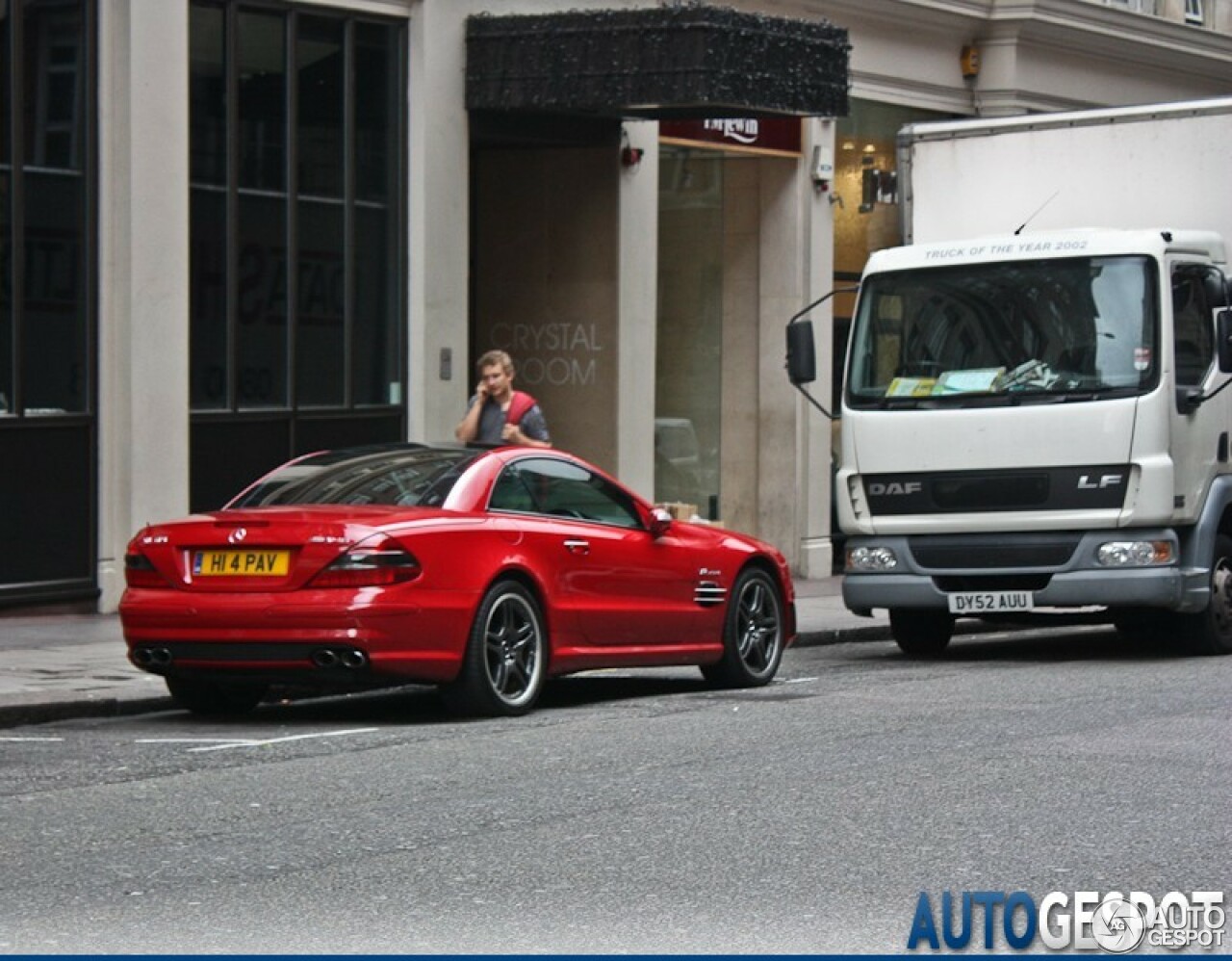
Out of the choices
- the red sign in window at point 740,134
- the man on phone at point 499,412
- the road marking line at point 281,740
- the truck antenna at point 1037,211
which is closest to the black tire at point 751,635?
the road marking line at point 281,740

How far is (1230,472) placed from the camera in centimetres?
1628

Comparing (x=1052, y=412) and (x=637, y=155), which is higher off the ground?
(x=637, y=155)

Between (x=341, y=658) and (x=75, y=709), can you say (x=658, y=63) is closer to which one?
(x=75, y=709)

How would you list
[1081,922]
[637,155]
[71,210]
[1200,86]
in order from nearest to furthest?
[1081,922]
[71,210]
[637,155]
[1200,86]

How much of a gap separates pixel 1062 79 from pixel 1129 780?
63.7ft

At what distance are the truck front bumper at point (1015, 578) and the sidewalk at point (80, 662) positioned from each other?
6.43 feet

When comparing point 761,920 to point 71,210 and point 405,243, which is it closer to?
point 71,210

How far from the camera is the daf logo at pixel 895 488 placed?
1600 cm

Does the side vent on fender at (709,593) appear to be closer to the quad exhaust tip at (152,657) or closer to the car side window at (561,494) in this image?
the car side window at (561,494)

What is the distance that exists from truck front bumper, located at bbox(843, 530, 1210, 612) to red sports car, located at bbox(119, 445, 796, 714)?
2658 millimetres

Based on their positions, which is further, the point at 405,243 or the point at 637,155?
the point at 637,155

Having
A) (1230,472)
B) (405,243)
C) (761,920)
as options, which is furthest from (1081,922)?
(405,243)

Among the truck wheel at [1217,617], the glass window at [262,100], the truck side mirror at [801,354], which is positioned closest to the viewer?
the truck wheel at [1217,617]

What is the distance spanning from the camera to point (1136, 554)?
→ 50.5 feet
